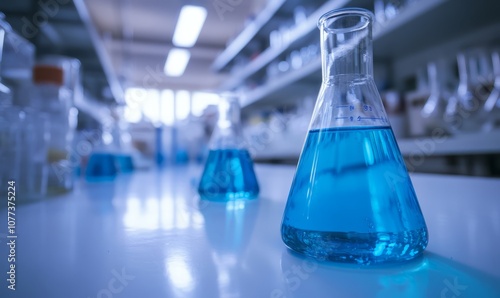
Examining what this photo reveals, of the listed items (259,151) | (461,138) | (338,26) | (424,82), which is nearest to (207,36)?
(259,151)

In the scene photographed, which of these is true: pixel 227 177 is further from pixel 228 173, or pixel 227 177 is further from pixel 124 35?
pixel 124 35

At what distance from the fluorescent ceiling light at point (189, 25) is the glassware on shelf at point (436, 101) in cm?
256

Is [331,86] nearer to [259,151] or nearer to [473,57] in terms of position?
[473,57]

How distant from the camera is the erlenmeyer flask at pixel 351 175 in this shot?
0.21 meters

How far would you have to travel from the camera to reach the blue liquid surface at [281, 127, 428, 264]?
20cm

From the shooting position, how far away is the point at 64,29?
4.80 feet

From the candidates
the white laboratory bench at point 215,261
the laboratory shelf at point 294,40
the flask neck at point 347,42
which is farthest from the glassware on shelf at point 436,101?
the flask neck at point 347,42

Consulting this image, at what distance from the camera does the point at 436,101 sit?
1.26 m

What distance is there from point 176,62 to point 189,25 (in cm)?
141

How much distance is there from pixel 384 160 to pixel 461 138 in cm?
101

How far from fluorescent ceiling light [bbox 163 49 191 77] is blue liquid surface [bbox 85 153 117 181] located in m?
3.97

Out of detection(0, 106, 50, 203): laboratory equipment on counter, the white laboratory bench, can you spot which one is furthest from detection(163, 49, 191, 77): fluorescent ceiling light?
the white laboratory bench

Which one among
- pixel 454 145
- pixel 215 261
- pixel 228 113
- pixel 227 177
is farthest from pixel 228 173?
pixel 454 145

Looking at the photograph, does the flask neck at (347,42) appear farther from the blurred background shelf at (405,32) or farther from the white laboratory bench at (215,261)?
the blurred background shelf at (405,32)
